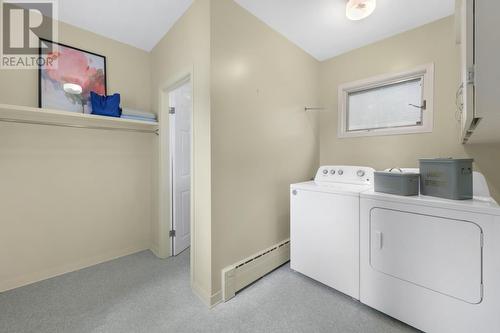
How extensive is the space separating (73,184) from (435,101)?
387cm

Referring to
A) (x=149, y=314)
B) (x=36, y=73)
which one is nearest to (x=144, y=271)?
(x=149, y=314)

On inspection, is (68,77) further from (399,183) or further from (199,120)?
(399,183)

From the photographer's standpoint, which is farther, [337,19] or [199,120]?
[337,19]

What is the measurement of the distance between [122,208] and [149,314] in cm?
139

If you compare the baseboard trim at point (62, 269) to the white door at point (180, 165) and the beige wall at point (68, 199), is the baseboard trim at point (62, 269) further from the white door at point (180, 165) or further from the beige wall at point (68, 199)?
the white door at point (180, 165)

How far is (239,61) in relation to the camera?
181 centimetres

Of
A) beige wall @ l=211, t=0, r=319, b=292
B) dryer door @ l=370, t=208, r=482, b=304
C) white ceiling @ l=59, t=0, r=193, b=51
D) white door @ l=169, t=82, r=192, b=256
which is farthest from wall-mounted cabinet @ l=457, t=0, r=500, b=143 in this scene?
white door @ l=169, t=82, r=192, b=256

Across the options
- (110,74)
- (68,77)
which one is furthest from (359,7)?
(68,77)

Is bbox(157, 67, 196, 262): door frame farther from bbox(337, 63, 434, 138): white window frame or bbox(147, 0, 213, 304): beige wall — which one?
bbox(337, 63, 434, 138): white window frame

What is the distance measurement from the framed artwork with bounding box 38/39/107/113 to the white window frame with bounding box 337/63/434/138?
9.67ft

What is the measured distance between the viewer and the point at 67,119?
81.9 inches

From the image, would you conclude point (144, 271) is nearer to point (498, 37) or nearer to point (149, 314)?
point (149, 314)

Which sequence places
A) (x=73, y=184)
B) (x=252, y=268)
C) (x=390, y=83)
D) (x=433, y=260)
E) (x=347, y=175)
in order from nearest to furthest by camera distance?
(x=433, y=260) → (x=252, y=268) → (x=347, y=175) → (x=73, y=184) → (x=390, y=83)

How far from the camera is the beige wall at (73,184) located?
184 centimetres
